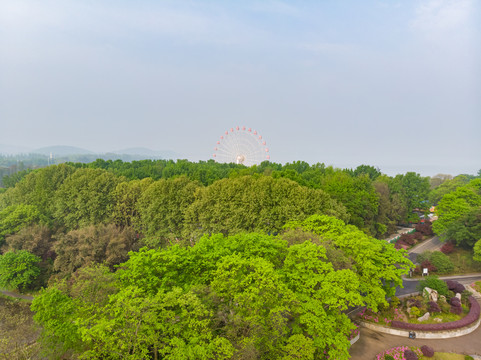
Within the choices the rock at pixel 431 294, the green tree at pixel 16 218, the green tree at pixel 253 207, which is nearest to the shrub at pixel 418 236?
the green tree at pixel 253 207

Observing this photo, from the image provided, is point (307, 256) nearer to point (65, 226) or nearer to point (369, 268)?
point (369, 268)

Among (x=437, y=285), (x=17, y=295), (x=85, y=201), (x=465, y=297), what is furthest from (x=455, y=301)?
(x=17, y=295)

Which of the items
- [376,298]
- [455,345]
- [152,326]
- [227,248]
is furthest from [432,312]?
[152,326]

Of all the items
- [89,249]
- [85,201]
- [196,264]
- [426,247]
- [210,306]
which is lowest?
[89,249]

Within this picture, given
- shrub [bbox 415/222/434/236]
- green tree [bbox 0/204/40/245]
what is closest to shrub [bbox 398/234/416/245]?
shrub [bbox 415/222/434/236]

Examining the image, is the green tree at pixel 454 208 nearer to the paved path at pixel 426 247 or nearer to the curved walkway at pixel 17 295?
the paved path at pixel 426 247

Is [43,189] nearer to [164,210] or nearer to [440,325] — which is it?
[164,210]
